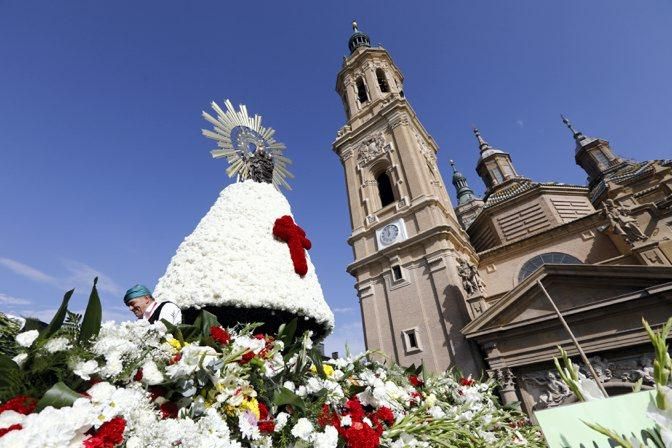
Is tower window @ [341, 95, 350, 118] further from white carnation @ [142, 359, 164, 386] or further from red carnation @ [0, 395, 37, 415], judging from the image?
red carnation @ [0, 395, 37, 415]

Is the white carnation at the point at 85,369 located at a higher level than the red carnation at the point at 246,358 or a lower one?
lower

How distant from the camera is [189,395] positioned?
1617 mm

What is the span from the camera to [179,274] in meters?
3.41

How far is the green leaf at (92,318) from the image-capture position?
153 centimetres

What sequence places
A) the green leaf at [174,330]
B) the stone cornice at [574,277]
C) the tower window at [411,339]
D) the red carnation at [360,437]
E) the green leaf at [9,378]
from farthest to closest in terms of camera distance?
1. the tower window at [411,339]
2. the stone cornice at [574,277]
3. the green leaf at [174,330]
4. the red carnation at [360,437]
5. the green leaf at [9,378]

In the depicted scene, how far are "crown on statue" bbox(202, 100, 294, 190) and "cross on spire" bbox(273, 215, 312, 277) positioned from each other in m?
1.39

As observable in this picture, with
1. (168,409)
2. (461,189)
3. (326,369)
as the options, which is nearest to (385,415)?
(326,369)

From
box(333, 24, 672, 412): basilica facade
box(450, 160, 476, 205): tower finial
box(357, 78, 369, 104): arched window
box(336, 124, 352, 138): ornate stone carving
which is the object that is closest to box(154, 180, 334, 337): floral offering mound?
box(333, 24, 672, 412): basilica facade

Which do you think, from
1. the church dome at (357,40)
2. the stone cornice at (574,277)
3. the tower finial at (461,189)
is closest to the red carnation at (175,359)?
the stone cornice at (574,277)

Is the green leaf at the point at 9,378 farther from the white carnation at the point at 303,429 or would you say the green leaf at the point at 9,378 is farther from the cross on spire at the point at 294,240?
the cross on spire at the point at 294,240

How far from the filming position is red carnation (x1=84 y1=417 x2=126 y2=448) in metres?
1.19

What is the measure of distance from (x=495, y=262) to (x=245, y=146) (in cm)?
1521

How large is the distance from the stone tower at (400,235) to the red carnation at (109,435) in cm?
1199

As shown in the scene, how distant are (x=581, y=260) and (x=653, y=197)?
4.38 m
